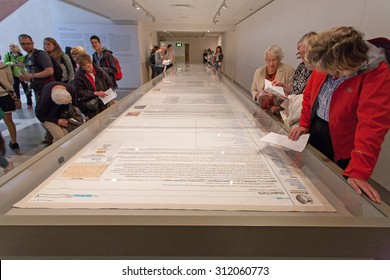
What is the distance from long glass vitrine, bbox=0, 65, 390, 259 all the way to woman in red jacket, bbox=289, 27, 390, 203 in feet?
0.44

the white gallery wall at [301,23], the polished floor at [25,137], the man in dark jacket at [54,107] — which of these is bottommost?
the polished floor at [25,137]

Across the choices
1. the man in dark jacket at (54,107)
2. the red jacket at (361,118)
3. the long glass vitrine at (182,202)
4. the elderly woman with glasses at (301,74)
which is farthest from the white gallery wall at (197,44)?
the long glass vitrine at (182,202)

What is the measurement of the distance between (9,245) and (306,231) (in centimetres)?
77

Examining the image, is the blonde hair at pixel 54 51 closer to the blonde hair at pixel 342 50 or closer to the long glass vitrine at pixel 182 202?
the long glass vitrine at pixel 182 202

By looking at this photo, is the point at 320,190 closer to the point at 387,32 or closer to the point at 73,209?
the point at 73,209

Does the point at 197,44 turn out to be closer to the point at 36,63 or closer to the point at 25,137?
the point at 25,137

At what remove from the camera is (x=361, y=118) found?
1.14 m

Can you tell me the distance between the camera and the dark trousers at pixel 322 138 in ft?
5.00

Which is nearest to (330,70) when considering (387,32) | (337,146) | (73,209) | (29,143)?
(337,146)

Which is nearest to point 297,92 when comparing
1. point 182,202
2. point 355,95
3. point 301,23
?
point 355,95

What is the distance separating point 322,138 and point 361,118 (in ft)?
1.44

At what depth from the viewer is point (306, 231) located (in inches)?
24.8

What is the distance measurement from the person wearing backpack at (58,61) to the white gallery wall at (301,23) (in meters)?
4.37

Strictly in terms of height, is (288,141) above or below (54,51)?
below
